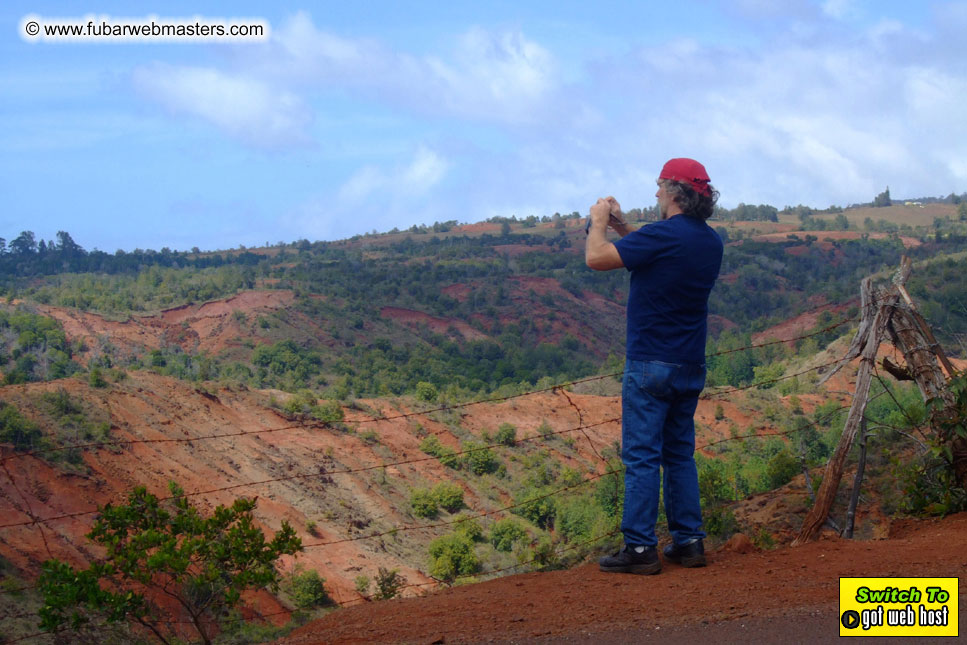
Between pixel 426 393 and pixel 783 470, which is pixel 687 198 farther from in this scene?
pixel 426 393

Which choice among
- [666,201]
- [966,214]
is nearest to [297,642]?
[666,201]

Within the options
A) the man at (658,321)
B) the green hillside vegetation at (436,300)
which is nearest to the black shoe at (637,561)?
the man at (658,321)

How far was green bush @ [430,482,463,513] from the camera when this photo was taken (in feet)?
50.2

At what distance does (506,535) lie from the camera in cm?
1313

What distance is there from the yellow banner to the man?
0.99 m

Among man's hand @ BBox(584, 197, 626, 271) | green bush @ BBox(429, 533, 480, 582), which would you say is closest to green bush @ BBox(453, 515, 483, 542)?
green bush @ BBox(429, 533, 480, 582)

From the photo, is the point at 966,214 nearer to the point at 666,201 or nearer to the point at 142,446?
the point at 142,446

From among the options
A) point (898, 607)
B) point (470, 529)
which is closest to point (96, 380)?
point (470, 529)

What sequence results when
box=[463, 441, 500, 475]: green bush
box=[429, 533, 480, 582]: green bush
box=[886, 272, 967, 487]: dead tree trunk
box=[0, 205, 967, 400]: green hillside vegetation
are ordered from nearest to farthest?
1. box=[886, 272, 967, 487]: dead tree trunk
2. box=[429, 533, 480, 582]: green bush
3. box=[463, 441, 500, 475]: green bush
4. box=[0, 205, 967, 400]: green hillside vegetation

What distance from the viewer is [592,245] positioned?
436 centimetres

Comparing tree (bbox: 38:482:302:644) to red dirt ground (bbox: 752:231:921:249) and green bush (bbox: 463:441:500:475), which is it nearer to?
green bush (bbox: 463:441:500:475)

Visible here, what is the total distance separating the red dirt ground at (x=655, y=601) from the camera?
149 inches

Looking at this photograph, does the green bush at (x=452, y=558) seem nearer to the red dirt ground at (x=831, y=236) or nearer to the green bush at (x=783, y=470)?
the green bush at (x=783, y=470)

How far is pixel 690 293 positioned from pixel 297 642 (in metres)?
2.52
